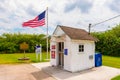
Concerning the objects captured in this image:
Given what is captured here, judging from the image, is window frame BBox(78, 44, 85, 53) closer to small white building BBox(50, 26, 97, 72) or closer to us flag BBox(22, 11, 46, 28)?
small white building BBox(50, 26, 97, 72)

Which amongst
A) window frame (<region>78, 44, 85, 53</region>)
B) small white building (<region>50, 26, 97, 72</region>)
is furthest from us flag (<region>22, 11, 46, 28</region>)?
window frame (<region>78, 44, 85, 53</region>)

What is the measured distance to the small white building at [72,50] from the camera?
9.74 metres

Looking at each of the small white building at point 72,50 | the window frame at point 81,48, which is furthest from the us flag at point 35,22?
the window frame at point 81,48

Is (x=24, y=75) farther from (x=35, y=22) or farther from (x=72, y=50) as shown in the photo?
(x=35, y=22)

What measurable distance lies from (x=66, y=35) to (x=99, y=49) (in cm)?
1442

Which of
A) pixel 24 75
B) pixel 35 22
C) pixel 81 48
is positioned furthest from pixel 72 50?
pixel 35 22

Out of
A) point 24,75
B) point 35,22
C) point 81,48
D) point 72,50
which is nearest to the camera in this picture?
point 24,75

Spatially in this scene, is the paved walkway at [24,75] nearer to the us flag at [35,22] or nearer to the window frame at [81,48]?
the window frame at [81,48]

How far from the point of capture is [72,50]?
9.66 metres

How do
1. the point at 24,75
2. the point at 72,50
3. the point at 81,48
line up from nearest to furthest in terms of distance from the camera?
the point at 24,75, the point at 72,50, the point at 81,48

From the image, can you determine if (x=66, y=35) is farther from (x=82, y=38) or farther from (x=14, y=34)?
(x=14, y=34)

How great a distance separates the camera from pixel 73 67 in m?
9.68

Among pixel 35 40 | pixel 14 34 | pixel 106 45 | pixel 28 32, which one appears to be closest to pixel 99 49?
pixel 106 45

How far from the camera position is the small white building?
9.74m
